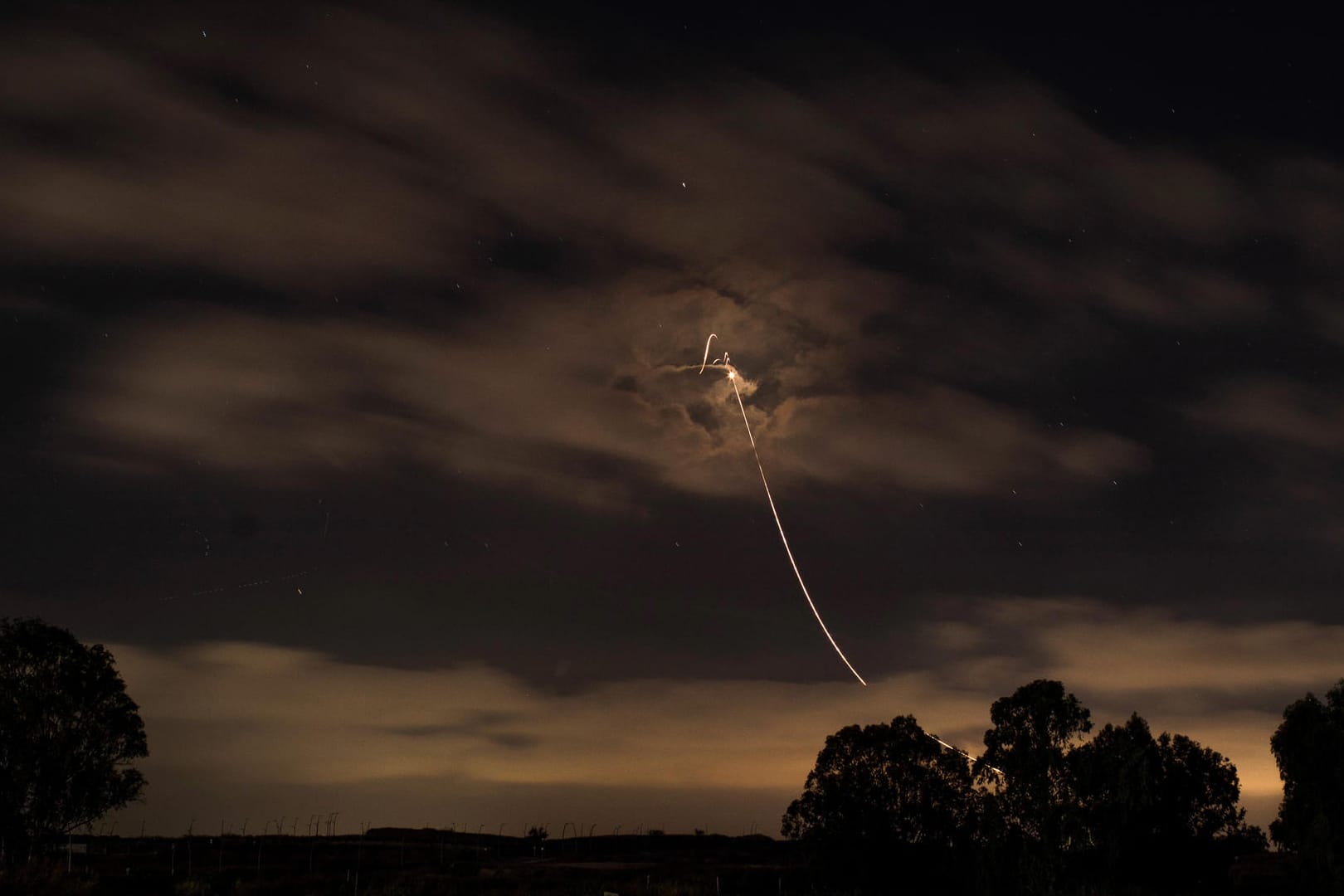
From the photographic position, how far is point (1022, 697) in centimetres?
6725

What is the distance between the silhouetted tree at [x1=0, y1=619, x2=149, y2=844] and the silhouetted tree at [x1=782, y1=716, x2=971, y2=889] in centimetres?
3447

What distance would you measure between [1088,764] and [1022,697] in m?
5.09

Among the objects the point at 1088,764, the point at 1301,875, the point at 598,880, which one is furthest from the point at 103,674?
the point at 1301,875

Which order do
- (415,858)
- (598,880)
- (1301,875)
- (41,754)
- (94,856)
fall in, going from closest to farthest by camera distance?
(41,754), (1301,875), (598,880), (94,856), (415,858)

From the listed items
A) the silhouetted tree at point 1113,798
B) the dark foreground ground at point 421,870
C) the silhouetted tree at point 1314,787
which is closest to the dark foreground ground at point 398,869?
the dark foreground ground at point 421,870

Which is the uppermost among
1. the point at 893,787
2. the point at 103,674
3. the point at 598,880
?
the point at 103,674

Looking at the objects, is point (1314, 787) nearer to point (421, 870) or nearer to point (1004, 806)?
point (1004, 806)

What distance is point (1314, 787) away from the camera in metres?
62.3

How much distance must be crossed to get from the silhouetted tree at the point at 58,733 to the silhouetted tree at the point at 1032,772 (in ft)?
147

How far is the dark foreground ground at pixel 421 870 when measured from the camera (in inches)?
2302

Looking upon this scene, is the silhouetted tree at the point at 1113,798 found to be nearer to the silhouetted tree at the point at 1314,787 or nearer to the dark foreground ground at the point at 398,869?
the silhouetted tree at the point at 1314,787

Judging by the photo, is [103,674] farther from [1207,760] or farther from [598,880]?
[1207,760]

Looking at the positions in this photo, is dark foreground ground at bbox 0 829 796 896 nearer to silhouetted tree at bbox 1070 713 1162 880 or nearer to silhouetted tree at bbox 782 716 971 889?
silhouetted tree at bbox 782 716 971 889

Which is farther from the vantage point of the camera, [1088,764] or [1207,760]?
[1207,760]
